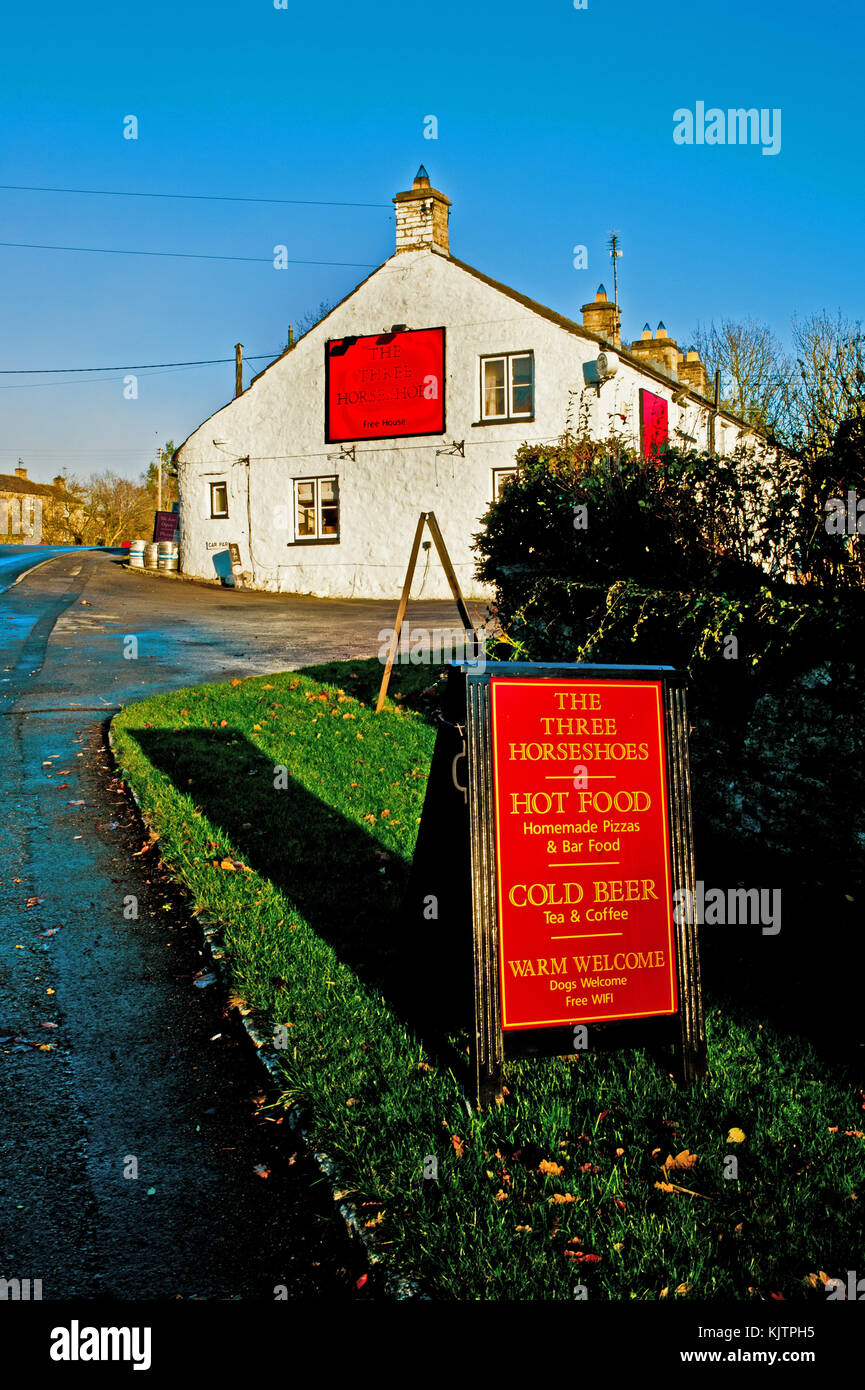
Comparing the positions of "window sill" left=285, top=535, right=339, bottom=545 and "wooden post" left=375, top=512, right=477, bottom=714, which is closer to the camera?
"wooden post" left=375, top=512, right=477, bottom=714

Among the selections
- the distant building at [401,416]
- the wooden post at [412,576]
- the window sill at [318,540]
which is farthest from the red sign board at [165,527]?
the wooden post at [412,576]

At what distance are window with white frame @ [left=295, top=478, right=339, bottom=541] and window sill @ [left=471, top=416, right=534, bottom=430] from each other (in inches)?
177

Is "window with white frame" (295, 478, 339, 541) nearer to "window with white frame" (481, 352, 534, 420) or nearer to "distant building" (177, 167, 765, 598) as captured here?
"distant building" (177, 167, 765, 598)

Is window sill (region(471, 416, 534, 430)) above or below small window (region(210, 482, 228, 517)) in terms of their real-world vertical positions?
above

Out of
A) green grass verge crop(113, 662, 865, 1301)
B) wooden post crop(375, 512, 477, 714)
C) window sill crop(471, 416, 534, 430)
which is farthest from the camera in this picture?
window sill crop(471, 416, 534, 430)

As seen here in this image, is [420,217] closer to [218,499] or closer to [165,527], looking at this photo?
[218,499]

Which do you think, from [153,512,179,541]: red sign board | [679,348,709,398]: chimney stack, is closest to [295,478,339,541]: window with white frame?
[153,512,179,541]: red sign board

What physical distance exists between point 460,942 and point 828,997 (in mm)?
1751

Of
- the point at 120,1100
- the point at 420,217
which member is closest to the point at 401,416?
the point at 420,217

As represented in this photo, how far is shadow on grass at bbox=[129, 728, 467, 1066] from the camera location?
423 cm

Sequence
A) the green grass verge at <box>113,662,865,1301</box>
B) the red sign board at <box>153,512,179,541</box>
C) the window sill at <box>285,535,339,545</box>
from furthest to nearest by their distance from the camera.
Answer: the red sign board at <box>153,512,179,541</box>
the window sill at <box>285,535,339,545</box>
the green grass verge at <box>113,662,865,1301</box>

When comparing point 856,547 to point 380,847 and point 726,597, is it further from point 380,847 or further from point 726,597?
point 380,847

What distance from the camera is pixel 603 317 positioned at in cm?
2794

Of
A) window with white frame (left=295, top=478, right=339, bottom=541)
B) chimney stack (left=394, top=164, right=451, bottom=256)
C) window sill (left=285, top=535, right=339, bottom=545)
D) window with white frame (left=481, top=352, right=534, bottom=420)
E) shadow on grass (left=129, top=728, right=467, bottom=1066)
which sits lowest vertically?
shadow on grass (left=129, top=728, right=467, bottom=1066)
